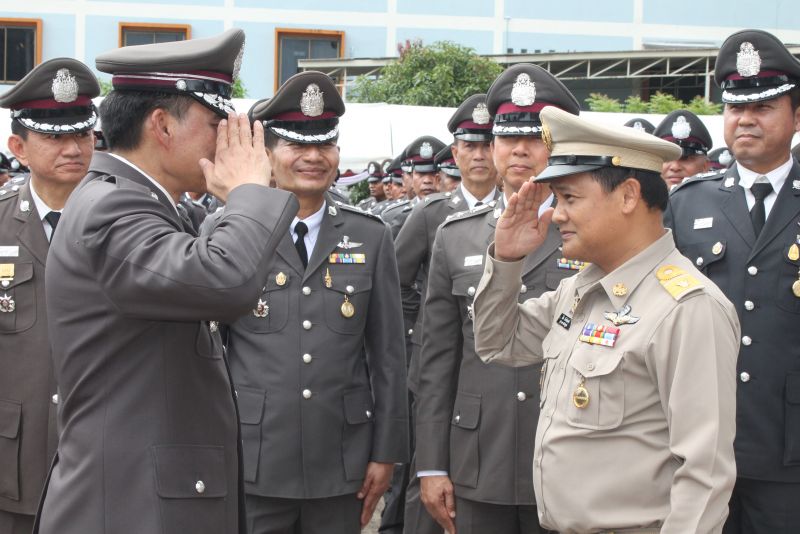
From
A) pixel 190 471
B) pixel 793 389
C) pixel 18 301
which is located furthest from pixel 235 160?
pixel 793 389

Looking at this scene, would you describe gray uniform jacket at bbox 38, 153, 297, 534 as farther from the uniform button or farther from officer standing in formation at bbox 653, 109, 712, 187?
officer standing in formation at bbox 653, 109, 712, 187

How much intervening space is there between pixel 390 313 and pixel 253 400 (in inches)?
26.4

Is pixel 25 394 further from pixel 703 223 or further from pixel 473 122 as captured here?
pixel 473 122

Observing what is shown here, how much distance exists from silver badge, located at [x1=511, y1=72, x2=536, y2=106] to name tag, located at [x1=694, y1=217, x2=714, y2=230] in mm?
856

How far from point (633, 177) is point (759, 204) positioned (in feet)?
4.85

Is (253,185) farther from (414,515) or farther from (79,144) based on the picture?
(414,515)

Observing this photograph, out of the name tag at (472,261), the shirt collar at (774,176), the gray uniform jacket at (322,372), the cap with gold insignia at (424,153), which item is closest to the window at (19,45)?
the cap with gold insignia at (424,153)

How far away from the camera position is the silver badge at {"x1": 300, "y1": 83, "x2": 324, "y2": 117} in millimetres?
4270

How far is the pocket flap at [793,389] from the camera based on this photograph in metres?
3.81

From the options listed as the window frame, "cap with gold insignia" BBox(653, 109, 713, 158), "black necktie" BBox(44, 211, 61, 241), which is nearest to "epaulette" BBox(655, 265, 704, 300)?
"black necktie" BBox(44, 211, 61, 241)

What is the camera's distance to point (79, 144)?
4520mm

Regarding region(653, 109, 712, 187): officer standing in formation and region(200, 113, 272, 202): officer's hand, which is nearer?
region(200, 113, 272, 202): officer's hand

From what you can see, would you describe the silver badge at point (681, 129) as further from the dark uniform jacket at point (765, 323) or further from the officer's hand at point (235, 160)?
the officer's hand at point (235, 160)

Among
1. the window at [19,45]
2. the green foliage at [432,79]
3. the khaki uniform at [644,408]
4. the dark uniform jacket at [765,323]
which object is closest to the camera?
the khaki uniform at [644,408]
